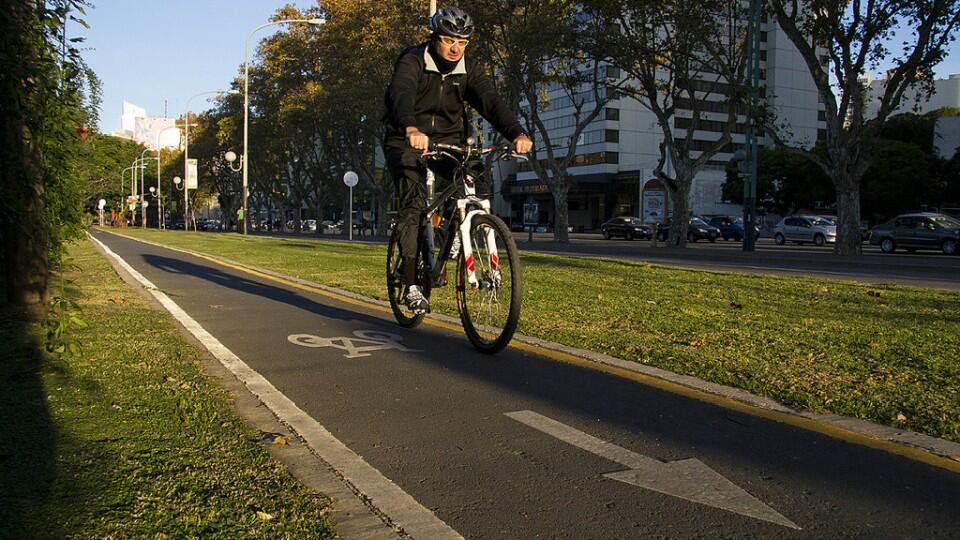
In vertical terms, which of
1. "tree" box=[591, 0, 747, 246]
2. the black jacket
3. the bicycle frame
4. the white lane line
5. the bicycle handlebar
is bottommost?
the white lane line

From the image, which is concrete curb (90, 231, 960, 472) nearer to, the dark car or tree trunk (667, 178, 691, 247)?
tree trunk (667, 178, 691, 247)

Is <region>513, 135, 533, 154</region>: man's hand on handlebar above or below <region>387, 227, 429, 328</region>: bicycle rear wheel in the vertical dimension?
above

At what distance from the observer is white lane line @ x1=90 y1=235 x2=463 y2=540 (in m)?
2.71

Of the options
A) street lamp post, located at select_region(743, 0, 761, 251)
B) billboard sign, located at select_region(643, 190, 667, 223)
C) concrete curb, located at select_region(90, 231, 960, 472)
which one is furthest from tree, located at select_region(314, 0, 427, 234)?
concrete curb, located at select_region(90, 231, 960, 472)

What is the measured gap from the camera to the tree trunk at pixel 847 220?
25.7 metres

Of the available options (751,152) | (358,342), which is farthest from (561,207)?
(358,342)

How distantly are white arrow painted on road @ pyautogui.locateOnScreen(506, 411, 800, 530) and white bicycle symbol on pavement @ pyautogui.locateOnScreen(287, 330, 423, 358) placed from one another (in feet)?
8.24

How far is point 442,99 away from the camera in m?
5.88

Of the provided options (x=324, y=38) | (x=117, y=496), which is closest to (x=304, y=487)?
(x=117, y=496)

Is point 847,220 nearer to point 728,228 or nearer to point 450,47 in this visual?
point 450,47

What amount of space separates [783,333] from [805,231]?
38.7m

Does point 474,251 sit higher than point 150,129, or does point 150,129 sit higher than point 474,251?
point 150,129

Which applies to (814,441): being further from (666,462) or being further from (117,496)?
(117,496)

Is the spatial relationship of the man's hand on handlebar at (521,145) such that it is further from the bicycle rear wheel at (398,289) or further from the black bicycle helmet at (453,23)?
the bicycle rear wheel at (398,289)
